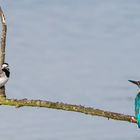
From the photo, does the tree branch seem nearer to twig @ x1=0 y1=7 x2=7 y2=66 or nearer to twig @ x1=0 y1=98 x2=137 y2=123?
twig @ x1=0 y1=98 x2=137 y2=123

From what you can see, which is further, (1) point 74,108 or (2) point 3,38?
(2) point 3,38

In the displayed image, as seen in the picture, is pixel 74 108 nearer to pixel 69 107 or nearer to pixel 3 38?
pixel 69 107

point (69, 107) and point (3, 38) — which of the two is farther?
point (3, 38)

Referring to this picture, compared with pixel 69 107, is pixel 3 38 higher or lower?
higher

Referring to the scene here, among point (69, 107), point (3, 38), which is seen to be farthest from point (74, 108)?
point (3, 38)

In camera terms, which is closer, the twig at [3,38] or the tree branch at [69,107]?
the tree branch at [69,107]

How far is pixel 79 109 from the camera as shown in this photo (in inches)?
339

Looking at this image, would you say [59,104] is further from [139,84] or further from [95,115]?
[139,84]

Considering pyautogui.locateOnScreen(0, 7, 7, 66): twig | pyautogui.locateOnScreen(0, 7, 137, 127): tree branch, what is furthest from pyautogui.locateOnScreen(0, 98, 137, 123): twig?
pyautogui.locateOnScreen(0, 7, 7, 66): twig

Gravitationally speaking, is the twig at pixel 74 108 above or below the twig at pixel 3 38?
below

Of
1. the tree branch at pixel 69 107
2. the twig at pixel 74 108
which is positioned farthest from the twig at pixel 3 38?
the twig at pixel 74 108

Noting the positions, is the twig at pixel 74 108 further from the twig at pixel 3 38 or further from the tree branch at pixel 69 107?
the twig at pixel 3 38

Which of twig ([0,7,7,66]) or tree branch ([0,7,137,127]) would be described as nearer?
tree branch ([0,7,137,127])

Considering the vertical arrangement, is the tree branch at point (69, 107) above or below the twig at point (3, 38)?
below
